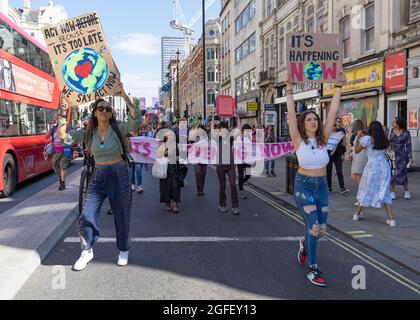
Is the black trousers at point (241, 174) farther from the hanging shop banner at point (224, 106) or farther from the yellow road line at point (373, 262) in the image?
the hanging shop banner at point (224, 106)

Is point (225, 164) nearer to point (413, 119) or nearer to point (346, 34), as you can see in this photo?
point (413, 119)

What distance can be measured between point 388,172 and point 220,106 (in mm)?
11380

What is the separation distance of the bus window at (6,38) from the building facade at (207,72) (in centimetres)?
4719

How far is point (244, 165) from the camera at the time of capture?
1129cm

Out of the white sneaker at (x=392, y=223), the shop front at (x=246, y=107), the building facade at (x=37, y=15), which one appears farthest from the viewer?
the building facade at (x=37, y=15)

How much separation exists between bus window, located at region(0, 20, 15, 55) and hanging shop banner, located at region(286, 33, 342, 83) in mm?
6811

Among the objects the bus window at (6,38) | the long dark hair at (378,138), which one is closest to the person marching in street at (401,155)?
the long dark hair at (378,138)

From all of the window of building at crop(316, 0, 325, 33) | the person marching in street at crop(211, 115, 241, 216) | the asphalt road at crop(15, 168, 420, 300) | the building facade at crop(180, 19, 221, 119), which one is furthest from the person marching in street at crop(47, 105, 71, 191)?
the building facade at crop(180, 19, 221, 119)

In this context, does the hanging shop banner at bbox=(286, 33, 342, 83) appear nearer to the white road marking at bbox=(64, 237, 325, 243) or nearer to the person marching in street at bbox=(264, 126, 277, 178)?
the white road marking at bbox=(64, 237, 325, 243)

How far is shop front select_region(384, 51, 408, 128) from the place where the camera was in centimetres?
1586

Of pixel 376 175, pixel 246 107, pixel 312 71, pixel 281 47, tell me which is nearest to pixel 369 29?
pixel 312 71

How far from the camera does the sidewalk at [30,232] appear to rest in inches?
182

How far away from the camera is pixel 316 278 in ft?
15.0
